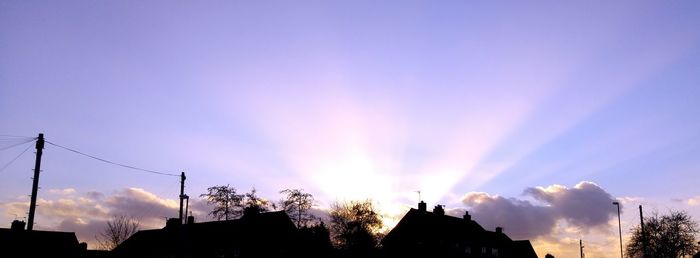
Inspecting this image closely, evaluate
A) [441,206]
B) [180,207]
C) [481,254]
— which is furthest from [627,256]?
[180,207]

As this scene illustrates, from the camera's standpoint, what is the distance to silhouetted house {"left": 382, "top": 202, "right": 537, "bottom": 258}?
73938mm

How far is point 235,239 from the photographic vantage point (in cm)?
6212

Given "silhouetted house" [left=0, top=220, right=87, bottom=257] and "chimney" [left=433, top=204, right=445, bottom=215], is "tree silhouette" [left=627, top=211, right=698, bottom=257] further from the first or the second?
"silhouetted house" [left=0, top=220, right=87, bottom=257]

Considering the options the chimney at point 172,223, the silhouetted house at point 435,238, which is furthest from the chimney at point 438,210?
the chimney at point 172,223

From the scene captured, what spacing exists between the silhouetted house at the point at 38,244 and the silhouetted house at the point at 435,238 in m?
37.9

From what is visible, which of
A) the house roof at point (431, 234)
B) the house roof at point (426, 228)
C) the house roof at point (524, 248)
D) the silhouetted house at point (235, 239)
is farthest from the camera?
the house roof at point (524, 248)

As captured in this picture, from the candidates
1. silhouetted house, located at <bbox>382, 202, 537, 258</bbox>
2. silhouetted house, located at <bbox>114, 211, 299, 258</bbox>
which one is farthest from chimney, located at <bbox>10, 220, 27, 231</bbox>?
silhouetted house, located at <bbox>382, 202, 537, 258</bbox>

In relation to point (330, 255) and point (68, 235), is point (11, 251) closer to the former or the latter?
point (68, 235)

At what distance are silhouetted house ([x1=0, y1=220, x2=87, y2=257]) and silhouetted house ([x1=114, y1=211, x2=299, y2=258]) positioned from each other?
960 cm

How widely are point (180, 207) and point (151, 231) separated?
30.3m

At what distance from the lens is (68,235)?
7825 centimetres

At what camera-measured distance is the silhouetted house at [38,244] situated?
58.2 m

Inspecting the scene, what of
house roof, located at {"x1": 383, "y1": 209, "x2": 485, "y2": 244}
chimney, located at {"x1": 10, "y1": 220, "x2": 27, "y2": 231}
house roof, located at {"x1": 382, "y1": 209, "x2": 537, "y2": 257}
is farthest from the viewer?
house roof, located at {"x1": 383, "y1": 209, "x2": 485, "y2": 244}

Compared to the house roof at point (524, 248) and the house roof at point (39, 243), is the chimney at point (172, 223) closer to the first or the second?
the house roof at point (39, 243)
